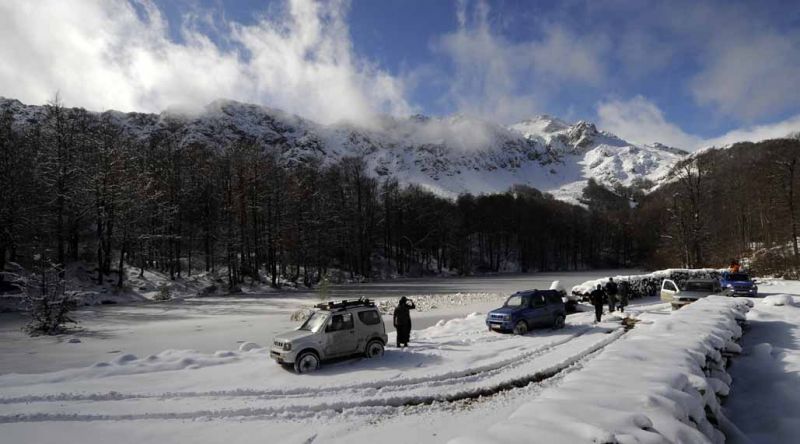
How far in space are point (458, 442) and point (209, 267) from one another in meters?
50.0

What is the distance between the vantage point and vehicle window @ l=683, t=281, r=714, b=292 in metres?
24.1

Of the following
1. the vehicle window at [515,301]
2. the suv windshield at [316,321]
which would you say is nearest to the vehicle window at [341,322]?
the suv windshield at [316,321]

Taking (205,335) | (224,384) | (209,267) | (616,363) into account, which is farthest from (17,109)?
(616,363)

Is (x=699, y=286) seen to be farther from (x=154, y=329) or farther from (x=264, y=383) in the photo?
(x=154, y=329)

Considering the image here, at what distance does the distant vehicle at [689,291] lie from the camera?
75.9 feet

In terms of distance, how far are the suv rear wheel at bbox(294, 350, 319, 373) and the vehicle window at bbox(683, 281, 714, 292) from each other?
71.3 feet

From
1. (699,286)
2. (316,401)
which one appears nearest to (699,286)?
(699,286)

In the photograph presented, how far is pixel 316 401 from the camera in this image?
934 centimetres

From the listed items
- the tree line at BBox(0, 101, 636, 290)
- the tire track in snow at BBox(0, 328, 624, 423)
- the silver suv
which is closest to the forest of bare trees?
the tree line at BBox(0, 101, 636, 290)

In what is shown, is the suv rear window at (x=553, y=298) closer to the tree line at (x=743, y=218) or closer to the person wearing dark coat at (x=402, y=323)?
the person wearing dark coat at (x=402, y=323)

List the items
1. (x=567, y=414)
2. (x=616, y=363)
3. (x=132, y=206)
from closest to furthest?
(x=567, y=414)
(x=616, y=363)
(x=132, y=206)

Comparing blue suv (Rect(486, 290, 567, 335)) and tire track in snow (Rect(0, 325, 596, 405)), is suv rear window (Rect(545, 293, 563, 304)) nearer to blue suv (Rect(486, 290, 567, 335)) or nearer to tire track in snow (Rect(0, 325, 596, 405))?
blue suv (Rect(486, 290, 567, 335))

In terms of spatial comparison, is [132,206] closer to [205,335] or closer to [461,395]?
[205,335]

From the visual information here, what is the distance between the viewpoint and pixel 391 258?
75.4m
